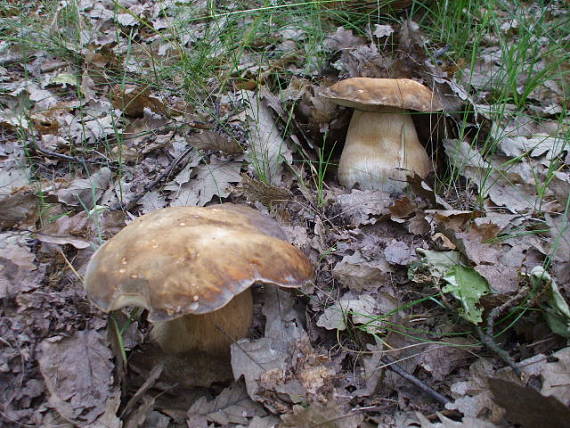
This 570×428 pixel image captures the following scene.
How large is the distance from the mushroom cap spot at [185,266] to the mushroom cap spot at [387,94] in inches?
Result: 54.2

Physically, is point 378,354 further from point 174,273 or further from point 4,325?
point 4,325

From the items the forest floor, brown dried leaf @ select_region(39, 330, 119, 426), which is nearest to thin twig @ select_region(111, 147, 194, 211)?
the forest floor

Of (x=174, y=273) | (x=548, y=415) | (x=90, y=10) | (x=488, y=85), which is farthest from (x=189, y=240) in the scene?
(x=90, y=10)

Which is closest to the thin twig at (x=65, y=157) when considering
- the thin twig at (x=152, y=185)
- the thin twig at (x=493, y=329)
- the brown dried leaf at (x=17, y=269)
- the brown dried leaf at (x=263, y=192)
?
the thin twig at (x=152, y=185)

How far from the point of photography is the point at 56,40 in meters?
4.39

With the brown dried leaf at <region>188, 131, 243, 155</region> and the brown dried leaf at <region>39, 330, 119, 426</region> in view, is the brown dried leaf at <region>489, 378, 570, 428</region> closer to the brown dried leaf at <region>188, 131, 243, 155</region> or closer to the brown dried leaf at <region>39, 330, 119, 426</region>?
A: the brown dried leaf at <region>39, 330, 119, 426</region>

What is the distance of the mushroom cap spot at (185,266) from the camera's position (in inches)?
60.1

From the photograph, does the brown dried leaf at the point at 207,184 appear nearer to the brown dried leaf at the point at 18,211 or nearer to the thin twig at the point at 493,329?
the brown dried leaf at the point at 18,211

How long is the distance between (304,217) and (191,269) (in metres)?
1.29

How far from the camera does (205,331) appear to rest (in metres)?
1.96

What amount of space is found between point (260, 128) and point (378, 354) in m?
1.93

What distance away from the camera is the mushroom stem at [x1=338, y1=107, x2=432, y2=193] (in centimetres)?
314

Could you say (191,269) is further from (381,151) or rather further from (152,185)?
(381,151)

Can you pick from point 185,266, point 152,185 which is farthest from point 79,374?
point 152,185
